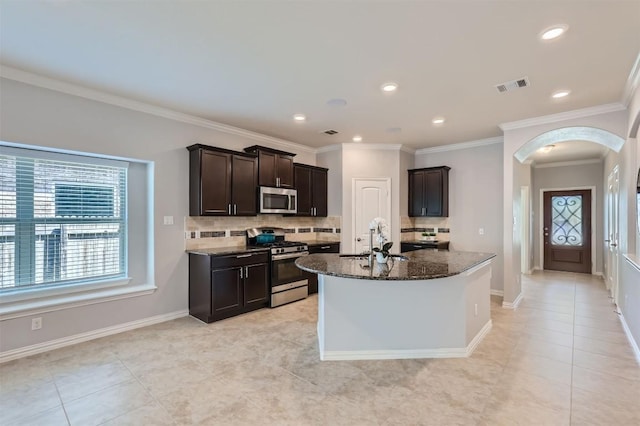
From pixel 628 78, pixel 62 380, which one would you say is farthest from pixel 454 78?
pixel 62 380

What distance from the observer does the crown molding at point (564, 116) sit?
151 inches

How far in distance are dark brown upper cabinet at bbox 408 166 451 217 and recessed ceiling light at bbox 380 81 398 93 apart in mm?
2920

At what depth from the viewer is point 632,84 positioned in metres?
3.18

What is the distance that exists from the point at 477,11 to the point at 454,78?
3.44 ft

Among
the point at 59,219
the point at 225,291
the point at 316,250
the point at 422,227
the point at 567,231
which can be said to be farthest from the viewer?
the point at 567,231

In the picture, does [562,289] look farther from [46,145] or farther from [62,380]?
[46,145]

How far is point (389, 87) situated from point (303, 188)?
275 cm

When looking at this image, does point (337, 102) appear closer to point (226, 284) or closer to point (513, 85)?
point (513, 85)

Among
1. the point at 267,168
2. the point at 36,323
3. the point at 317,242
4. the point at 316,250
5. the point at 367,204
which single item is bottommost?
the point at 36,323

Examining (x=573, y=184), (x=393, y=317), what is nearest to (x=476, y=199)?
(x=393, y=317)

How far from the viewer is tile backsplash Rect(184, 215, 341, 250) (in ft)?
14.7

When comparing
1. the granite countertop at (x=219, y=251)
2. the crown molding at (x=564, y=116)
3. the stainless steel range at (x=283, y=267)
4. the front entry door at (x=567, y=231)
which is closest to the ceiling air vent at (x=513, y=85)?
the crown molding at (x=564, y=116)

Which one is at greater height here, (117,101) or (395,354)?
(117,101)

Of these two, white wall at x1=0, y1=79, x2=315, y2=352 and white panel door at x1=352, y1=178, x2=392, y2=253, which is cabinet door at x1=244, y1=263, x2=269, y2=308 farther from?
white panel door at x1=352, y1=178, x2=392, y2=253
